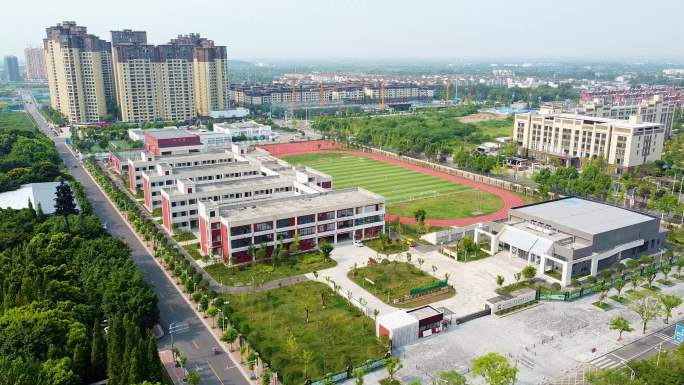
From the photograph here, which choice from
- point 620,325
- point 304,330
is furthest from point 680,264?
point 304,330

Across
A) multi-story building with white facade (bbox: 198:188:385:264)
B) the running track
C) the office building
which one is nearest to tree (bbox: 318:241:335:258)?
multi-story building with white facade (bbox: 198:188:385:264)

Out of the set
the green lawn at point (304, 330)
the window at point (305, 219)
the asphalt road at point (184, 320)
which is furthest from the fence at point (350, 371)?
the window at point (305, 219)

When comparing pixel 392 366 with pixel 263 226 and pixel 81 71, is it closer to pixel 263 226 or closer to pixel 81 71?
pixel 263 226

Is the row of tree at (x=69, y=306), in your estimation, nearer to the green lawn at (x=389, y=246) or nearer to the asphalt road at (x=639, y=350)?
the green lawn at (x=389, y=246)

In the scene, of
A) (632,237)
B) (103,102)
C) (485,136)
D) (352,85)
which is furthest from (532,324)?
(352,85)

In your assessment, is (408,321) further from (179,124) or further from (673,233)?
(179,124)
